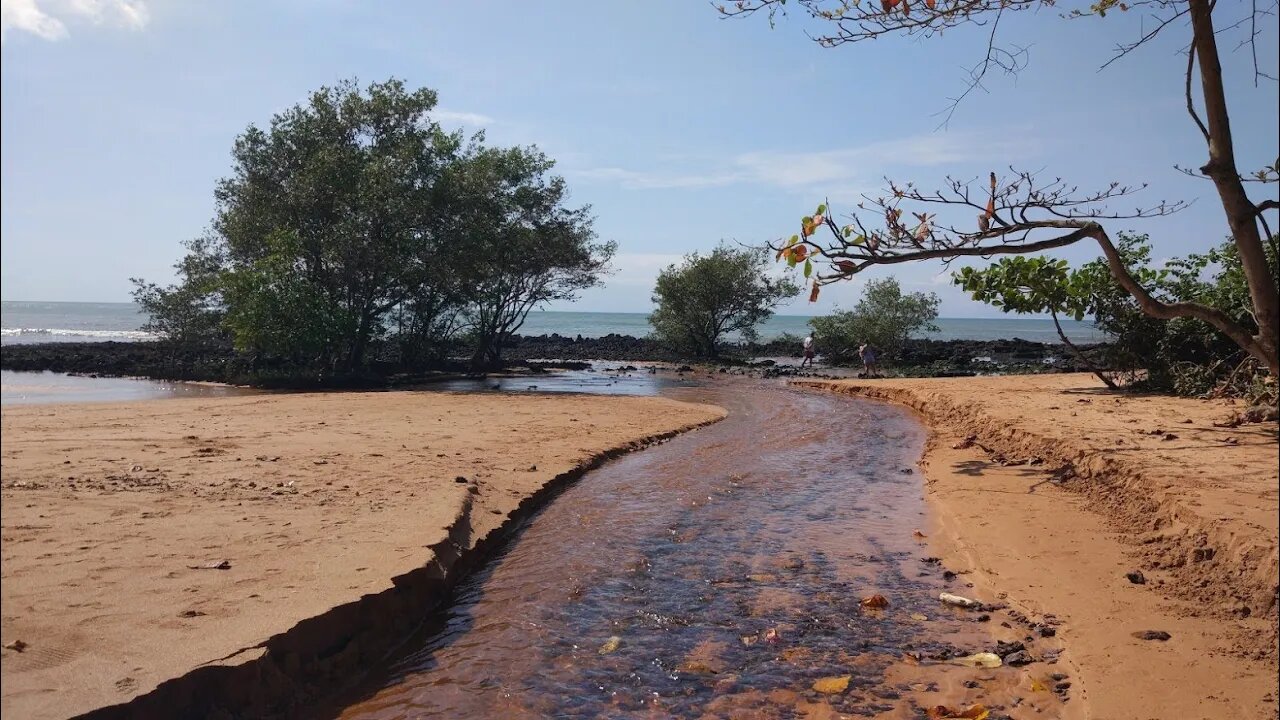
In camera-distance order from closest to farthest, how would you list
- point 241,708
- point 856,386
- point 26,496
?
point 241,708 < point 26,496 < point 856,386

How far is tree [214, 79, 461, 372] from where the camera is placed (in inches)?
896

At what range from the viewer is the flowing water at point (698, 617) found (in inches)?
181

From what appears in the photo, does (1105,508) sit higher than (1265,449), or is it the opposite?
(1265,449)

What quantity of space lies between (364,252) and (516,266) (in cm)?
755

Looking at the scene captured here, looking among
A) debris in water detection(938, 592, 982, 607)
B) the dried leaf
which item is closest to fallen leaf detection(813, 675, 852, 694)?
the dried leaf

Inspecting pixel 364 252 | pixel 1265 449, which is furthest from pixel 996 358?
pixel 1265 449

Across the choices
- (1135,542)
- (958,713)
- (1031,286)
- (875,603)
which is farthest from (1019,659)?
(1031,286)

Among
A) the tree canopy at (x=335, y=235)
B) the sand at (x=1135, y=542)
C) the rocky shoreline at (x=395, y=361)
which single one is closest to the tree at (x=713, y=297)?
the rocky shoreline at (x=395, y=361)

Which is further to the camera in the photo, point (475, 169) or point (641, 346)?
point (641, 346)

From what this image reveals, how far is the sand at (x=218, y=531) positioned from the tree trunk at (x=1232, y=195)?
523 centimetres

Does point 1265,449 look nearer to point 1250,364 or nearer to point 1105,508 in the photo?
point 1105,508

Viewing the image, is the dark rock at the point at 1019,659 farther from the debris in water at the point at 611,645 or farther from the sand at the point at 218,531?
the sand at the point at 218,531

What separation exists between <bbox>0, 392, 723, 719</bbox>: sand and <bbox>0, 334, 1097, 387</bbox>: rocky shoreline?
6.51 metres

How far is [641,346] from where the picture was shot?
1934 inches
